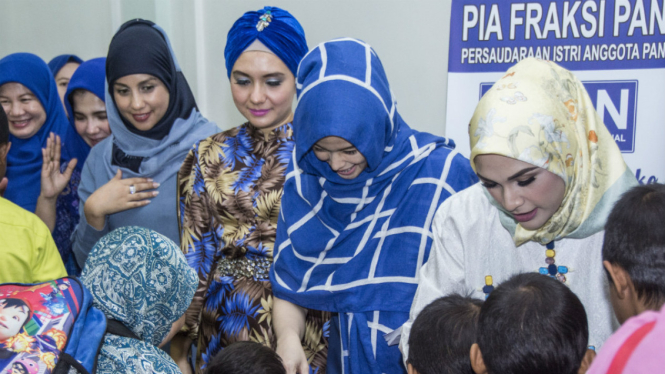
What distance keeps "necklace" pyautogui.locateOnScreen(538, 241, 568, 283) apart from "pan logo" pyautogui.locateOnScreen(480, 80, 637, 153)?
1139 millimetres

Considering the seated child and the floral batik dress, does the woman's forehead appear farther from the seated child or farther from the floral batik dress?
the seated child

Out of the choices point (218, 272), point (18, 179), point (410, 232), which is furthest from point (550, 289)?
point (18, 179)

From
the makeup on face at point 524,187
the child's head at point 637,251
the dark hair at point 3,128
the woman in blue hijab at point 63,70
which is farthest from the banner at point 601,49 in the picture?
the woman in blue hijab at point 63,70

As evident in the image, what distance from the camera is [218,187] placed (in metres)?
1.97

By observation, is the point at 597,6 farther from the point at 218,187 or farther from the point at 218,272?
the point at 218,272

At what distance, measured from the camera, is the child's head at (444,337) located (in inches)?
44.9

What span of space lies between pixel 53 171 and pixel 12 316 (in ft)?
5.90

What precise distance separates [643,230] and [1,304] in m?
1.09

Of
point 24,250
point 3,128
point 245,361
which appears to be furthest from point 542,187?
point 3,128

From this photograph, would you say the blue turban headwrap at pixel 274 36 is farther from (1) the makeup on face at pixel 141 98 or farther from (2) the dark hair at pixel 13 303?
(2) the dark hair at pixel 13 303

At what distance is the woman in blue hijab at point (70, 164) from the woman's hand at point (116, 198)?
370mm

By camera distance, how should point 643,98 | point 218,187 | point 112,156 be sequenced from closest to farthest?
point 218,187
point 643,98
point 112,156

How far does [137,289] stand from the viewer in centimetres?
124

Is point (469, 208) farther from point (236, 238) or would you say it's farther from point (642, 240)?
point (236, 238)
